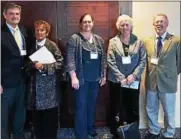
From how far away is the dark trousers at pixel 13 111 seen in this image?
2838 millimetres

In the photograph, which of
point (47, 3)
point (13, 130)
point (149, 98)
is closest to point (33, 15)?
point (47, 3)

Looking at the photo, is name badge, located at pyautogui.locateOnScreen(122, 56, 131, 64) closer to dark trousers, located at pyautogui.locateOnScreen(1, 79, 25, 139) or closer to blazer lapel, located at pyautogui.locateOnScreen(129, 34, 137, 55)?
blazer lapel, located at pyautogui.locateOnScreen(129, 34, 137, 55)

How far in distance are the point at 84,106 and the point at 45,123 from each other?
43 centimetres

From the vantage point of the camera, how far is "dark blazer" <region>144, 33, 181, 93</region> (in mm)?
3111

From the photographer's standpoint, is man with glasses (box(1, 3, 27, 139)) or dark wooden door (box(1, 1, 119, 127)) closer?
man with glasses (box(1, 3, 27, 139))

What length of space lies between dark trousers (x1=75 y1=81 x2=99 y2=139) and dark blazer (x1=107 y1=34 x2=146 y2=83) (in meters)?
0.26

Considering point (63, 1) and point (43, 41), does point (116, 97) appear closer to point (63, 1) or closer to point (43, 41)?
point (43, 41)

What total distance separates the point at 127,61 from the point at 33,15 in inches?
48.6

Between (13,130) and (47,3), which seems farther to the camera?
(47,3)

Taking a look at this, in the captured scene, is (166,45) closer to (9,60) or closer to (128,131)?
(128,131)

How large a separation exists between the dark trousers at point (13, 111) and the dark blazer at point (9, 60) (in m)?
0.08

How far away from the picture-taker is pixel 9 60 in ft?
9.11

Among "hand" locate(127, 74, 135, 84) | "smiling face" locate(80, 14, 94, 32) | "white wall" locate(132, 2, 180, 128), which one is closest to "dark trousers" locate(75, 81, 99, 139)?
"hand" locate(127, 74, 135, 84)

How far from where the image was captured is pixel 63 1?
3.52 m
